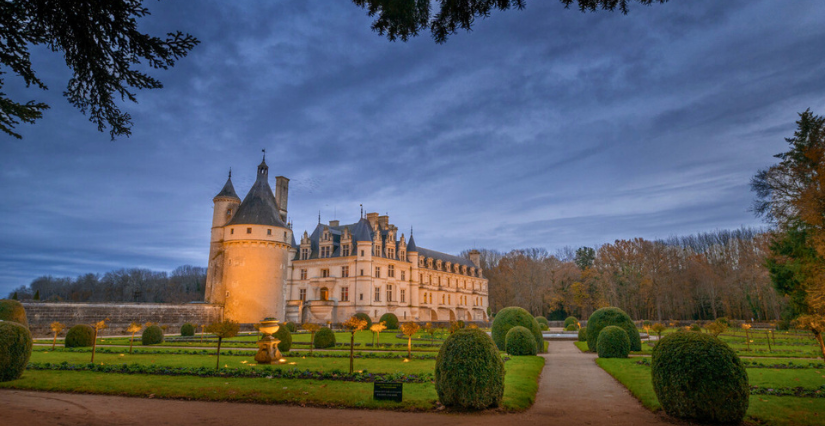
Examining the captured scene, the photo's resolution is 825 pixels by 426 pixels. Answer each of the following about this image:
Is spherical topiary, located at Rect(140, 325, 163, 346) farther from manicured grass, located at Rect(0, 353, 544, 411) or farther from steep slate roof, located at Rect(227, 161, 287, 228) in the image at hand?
steep slate roof, located at Rect(227, 161, 287, 228)

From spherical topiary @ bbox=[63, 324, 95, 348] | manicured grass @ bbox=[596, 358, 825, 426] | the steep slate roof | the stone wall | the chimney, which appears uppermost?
the chimney

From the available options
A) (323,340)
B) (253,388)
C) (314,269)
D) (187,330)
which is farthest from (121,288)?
(253,388)

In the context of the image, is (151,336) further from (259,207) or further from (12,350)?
(259,207)

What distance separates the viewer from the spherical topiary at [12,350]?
10508 millimetres

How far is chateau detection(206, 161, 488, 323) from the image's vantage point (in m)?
38.3

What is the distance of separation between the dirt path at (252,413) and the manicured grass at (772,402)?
1.89 ft

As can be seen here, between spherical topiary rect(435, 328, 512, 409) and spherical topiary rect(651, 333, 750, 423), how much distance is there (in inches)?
114

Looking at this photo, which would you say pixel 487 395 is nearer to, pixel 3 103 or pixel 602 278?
pixel 3 103

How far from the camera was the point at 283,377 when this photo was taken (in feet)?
37.8

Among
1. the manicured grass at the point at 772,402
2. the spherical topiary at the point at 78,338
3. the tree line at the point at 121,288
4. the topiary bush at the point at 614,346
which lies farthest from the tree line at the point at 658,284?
the tree line at the point at 121,288

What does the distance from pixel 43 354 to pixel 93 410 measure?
12.6 meters

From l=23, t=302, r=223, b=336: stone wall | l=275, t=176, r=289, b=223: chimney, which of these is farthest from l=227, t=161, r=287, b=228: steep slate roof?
l=23, t=302, r=223, b=336: stone wall

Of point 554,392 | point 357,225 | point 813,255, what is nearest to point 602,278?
point 357,225

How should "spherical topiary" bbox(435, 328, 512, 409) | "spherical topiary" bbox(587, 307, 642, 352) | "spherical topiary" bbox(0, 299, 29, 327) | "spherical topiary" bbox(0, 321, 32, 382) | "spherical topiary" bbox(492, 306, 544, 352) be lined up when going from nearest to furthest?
"spherical topiary" bbox(435, 328, 512, 409) → "spherical topiary" bbox(0, 321, 32, 382) → "spherical topiary" bbox(587, 307, 642, 352) → "spherical topiary" bbox(0, 299, 29, 327) → "spherical topiary" bbox(492, 306, 544, 352)
